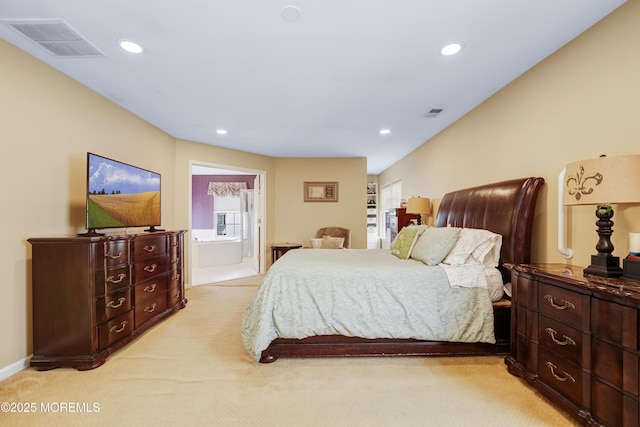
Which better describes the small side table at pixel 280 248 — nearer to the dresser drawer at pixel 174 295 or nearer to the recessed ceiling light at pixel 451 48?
the dresser drawer at pixel 174 295

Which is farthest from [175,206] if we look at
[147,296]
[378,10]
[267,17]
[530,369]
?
[530,369]

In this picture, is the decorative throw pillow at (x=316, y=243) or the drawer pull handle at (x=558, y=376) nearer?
the drawer pull handle at (x=558, y=376)

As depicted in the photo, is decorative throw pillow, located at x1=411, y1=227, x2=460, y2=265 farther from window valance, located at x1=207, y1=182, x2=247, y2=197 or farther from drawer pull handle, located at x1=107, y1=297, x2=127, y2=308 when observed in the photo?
window valance, located at x1=207, y1=182, x2=247, y2=197

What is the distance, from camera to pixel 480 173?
3.16 meters

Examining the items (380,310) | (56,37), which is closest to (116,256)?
(56,37)

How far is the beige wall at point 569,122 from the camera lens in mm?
1695

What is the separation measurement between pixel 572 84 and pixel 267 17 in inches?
87.9

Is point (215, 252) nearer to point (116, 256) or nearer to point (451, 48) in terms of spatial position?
point (116, 256)

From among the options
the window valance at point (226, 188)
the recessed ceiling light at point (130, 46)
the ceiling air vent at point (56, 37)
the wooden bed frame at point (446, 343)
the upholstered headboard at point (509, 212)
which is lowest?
the wooden bed frame at point (446, 343)

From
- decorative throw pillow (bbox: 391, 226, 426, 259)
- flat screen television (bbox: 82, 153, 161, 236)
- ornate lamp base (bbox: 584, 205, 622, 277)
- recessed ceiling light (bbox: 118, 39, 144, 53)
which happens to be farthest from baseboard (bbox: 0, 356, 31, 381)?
ornate lamp base (bbox: 584, 205, 622, 277)

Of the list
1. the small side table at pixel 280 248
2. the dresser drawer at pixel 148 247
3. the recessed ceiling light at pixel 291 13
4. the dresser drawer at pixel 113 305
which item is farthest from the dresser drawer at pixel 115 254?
the small side table at pixel 280 248

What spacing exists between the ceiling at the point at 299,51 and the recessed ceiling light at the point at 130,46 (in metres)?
0.05

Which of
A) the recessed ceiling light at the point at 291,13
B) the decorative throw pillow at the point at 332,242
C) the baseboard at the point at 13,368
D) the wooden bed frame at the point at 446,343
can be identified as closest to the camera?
the recessed ceiling light at the point at 291,13

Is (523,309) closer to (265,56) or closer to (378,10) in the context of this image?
(378,10)
